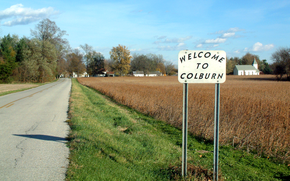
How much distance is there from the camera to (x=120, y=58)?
106m

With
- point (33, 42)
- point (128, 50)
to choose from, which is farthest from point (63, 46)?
point (128, 50)

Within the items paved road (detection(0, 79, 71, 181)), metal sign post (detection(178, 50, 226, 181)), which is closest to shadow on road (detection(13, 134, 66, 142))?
paved road (detection(0, 79, 71, 181))

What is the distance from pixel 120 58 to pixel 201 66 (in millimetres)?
103506

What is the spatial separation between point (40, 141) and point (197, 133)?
511cm

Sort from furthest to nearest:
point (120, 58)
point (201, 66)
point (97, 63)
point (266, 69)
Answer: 1. point (266, 69)
2. point (97, 63)
3. point (120, 58)
4. point (201, 66)

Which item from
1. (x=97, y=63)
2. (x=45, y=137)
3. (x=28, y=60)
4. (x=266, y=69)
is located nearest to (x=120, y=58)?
(x=97, y=63)

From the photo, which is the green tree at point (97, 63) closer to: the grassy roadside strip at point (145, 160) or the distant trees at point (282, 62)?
the distant trees at point (282, 62)

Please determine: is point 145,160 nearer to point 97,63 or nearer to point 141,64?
point 97,63

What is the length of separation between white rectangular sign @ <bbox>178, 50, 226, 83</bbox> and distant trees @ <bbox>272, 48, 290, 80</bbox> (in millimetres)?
63385

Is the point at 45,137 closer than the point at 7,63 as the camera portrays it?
Yes

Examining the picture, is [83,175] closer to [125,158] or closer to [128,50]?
[125,158]

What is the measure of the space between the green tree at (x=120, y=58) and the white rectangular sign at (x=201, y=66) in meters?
101

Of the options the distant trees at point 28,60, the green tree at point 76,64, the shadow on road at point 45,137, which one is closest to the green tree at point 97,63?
the green tree at point 76,64

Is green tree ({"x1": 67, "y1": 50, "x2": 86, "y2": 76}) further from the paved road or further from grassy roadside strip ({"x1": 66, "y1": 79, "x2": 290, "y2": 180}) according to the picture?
grassy roadside strip ({"x1": 66, "y1": 79, "x2": 290, "y2": 180})
